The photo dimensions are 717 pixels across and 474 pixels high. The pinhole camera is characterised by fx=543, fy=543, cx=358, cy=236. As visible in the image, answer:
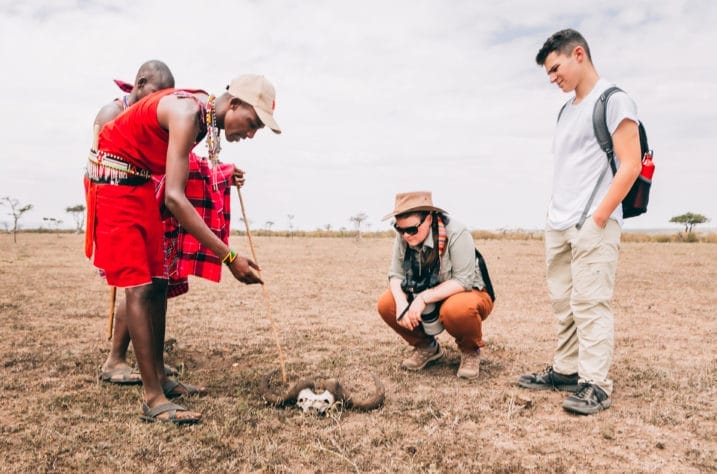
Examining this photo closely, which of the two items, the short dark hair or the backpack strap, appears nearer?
the backpack strap

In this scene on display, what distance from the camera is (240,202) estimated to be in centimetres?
430

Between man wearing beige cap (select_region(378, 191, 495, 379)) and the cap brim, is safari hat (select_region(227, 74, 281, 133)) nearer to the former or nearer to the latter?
the cap brim

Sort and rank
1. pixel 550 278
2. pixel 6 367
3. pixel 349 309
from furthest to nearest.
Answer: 1. pixel 349 309
2. pixel 6 367
3. pixel 550 278

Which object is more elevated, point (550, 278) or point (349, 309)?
point (550, 278)

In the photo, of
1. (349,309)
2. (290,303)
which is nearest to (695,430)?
(349,309)

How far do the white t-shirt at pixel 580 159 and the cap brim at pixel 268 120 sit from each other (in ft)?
6.64

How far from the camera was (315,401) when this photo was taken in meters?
3.55

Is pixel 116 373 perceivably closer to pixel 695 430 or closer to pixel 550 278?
pixel 550 278

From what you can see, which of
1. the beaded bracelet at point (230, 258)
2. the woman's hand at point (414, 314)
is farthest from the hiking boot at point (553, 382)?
the beaded bracelet at point (230, 258)

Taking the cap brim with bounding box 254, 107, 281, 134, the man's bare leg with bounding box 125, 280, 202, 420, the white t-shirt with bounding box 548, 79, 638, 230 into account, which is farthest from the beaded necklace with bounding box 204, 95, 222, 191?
the white t-shirt with bounding box 548, 79, 638, 230

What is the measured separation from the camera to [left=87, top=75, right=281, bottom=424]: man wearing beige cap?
3.25 meters

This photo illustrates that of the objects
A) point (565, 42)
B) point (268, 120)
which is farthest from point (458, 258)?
point (268, 120)

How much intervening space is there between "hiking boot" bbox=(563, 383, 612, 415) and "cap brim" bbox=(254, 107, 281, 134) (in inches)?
102

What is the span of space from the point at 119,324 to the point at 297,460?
2.13 meters
